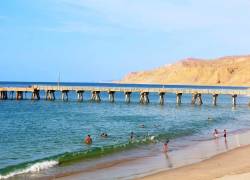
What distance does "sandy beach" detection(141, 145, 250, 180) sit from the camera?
69.7ft

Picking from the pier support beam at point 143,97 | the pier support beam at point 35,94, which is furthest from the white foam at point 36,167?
the pier support beam at point 35,94

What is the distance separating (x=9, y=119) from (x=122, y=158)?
2918 cm

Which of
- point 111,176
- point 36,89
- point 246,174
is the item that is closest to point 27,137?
point 111,176

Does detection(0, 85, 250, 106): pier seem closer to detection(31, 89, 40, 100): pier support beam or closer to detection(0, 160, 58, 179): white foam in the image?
detection(31, 89, 40, 100): pier support beam

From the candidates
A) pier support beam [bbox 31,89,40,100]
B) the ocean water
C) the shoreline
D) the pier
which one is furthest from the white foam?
pier support beam [bbox 31,89,40,100]

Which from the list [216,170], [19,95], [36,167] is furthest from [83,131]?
[19,95]

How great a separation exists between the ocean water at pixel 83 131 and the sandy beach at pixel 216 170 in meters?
6.06

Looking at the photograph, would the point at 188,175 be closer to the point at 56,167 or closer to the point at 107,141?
the point at 56,167

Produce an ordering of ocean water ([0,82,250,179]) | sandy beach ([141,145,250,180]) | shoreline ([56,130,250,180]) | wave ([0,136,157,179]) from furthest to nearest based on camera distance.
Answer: ocean water ([0,82,250,179])
wave ([0,136,157,179])
shoreline ([56,130,250,180])
sandy beach ([141,145,250,180])

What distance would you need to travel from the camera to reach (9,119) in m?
55.3

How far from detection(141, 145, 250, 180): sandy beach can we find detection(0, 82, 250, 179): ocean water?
606cm

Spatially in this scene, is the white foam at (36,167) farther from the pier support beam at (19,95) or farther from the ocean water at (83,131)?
the pier support beam at (19,95)

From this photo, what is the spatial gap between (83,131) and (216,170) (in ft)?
69.6

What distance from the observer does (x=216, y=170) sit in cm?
2339
